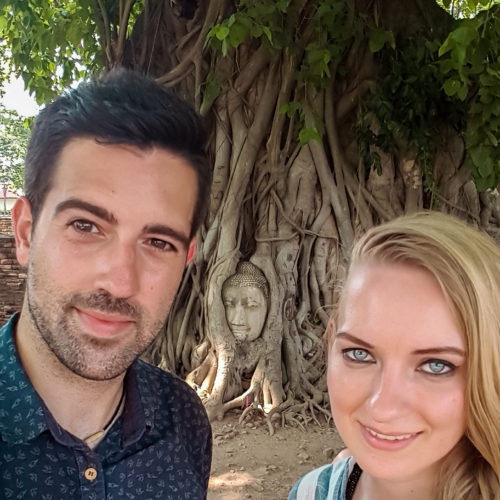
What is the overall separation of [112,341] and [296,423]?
2.69 metres

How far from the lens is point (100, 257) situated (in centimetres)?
105

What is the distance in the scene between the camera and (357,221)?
4008mm

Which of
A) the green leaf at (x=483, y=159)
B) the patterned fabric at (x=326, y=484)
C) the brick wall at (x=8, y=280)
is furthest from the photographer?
the brick wall at (x=8, y=280)

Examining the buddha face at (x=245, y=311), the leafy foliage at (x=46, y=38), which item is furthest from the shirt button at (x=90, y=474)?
the leafy foliage at (x=46, y=38)

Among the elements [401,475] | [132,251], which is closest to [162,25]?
[132,251]

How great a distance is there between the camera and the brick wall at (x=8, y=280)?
6527 millimetres

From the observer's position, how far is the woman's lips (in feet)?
3.26

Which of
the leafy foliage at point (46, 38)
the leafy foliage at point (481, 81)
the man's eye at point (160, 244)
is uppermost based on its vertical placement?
the leafy foliage at point (46, 38)

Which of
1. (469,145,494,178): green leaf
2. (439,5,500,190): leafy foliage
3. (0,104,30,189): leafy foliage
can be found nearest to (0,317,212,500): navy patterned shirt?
(439,5,500,190): leafy foliage

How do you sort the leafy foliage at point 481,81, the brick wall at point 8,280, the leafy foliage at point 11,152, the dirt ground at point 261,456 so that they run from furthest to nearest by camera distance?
the leafy foliage at point 11,152 → the brick wall at point 8,280 → the dirt ground at point 261,456 → the leafy foliage at point 481,81

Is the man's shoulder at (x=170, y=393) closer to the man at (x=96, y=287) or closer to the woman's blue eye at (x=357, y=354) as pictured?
the man at (x=96, y=287)

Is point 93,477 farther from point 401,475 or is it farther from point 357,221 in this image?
point 357,221

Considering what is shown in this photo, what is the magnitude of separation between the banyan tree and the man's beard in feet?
8.71

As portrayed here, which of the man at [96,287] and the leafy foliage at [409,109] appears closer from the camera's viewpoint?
the man at [96,287]
